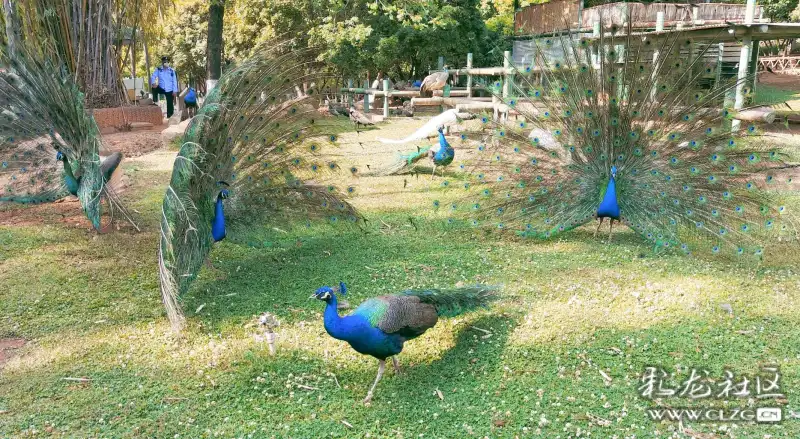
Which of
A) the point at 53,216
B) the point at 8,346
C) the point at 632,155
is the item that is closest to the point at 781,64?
the point at 632,155

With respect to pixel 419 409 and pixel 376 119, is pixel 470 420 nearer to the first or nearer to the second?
pixel 419 409

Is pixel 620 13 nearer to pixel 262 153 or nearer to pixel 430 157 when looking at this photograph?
pixel 430 157

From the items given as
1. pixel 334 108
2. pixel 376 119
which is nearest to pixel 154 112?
pixel 334 108

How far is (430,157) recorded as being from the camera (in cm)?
1105

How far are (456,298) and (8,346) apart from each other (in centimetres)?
368

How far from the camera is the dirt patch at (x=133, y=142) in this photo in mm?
14078

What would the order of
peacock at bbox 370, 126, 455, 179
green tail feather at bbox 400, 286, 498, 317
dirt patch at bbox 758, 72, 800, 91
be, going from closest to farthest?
1. green tail feather at bbox 400, 286, 498, 317
2. peacock at bbox 370, 126, 455, 179
3. dirt patch at bbox 758, 72, 800, 91

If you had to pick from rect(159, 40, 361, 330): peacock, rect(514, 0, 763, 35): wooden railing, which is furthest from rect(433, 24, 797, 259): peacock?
rect(514, 0, 763, 35): wooden railing

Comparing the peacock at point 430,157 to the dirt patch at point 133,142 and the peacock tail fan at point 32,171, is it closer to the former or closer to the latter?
the peacock tail fan at point 32,171

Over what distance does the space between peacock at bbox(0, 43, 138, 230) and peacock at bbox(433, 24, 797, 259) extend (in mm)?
4328

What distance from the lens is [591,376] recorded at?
4.50m

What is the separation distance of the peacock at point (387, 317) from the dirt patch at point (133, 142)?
11206 mm

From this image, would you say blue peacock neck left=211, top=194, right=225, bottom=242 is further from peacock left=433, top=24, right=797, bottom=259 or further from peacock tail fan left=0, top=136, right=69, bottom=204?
peacock tail fan left=0, top=136, right=69, bottom=204

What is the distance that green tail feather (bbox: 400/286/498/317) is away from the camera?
15.1 feet
